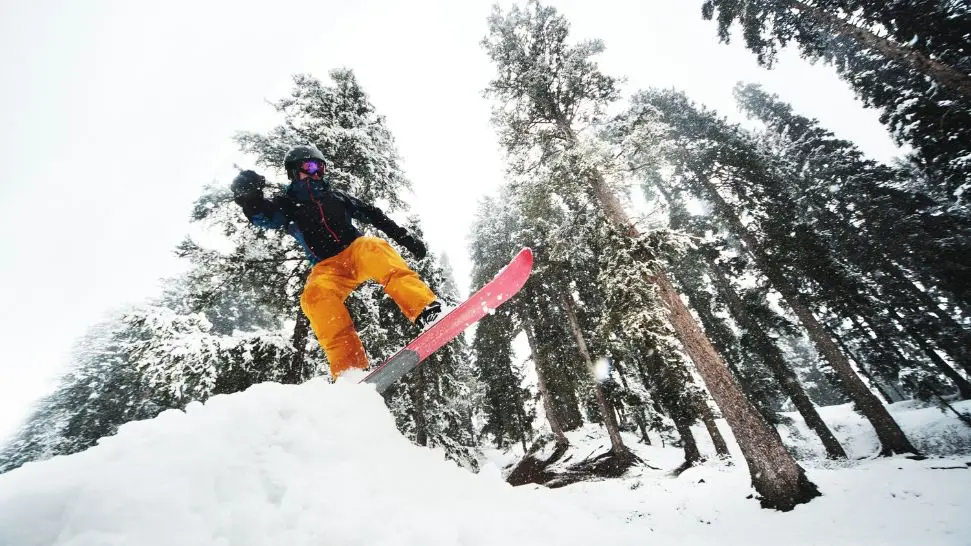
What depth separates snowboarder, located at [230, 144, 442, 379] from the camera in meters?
3.38

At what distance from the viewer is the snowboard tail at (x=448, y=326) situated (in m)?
3.25

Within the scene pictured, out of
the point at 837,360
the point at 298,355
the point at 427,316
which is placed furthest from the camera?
the point at 837,360

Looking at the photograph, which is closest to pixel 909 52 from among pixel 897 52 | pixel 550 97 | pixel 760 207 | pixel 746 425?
pixel 897 52

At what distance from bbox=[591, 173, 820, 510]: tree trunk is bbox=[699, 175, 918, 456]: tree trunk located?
26.8ft

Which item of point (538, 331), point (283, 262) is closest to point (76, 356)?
point (283, 262)

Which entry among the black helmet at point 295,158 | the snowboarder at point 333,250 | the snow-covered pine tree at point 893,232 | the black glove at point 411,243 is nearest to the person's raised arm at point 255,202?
the snowboarder at point 333,250

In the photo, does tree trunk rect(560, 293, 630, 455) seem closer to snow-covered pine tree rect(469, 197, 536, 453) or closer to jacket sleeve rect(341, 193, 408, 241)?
snow-covered pine tree rect(469, 197, 536, 453)

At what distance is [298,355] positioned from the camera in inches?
269

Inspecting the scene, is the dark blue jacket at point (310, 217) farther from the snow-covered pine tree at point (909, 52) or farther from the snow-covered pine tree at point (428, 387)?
the snow-covered pine tree at point (909, 52)

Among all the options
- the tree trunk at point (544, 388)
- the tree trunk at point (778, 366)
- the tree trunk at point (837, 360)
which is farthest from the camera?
the tree trunk at point (544, 388)

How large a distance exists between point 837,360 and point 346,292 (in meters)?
16.0

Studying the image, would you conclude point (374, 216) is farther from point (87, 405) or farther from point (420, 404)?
point (87, 405)

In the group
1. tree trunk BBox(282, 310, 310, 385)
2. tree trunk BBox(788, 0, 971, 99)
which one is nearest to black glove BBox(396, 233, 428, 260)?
tree trunk BBox(282, 310, 310, 385)

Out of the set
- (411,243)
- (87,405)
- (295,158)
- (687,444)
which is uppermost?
(87,405)
